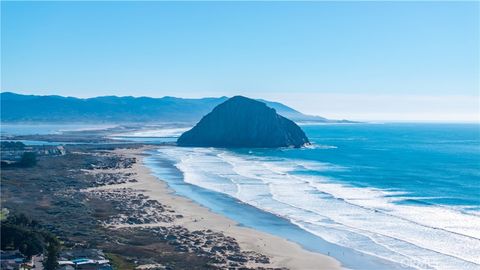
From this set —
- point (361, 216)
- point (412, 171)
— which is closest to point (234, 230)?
point (361, 216)

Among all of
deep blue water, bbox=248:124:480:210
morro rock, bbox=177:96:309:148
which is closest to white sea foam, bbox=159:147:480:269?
deep blue water, bbox=248:124:480:210

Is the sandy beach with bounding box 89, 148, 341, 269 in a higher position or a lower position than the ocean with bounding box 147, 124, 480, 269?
lower

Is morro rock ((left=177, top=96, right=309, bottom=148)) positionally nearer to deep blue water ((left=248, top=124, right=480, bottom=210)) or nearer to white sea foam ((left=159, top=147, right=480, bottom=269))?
deep blue water ((left=248, top=124, right=480, bottom=210))

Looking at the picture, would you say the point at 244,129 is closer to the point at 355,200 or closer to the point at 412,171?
the point at 412,171

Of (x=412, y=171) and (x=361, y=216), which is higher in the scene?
(x=412, y=171)

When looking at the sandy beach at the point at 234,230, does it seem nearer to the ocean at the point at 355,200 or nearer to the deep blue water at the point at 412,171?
the ocean at the point at 355,200

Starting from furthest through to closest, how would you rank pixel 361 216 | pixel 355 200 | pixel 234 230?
1. pixel 355 200
2. pixel 361 216
3. pixel 234 230
